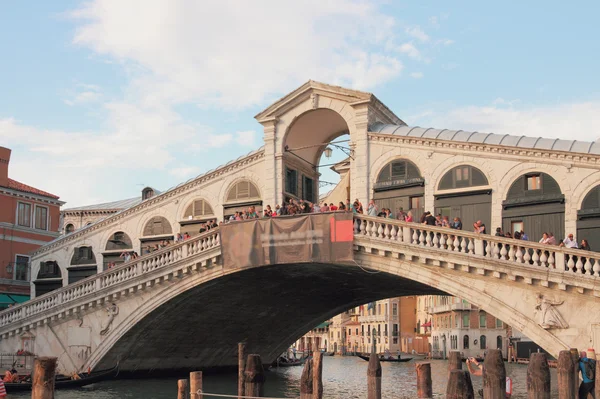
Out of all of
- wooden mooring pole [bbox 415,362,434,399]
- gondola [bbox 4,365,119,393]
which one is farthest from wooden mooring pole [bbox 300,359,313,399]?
Result: gondola [bbox 4,365,119,393]

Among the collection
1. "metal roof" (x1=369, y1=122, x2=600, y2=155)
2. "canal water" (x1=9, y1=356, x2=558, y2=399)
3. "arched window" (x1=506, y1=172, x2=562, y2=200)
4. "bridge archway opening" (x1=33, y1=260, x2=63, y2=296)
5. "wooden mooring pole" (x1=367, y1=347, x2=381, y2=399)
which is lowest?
"canal water" (x1=9, y1=356, x2=558, y2=399)

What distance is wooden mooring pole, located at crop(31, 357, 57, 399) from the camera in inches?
522

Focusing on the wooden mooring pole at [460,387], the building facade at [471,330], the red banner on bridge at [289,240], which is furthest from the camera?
the building facade at [471,330]

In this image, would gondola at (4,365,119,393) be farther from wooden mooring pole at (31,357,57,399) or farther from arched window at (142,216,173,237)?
wooden mooring pole at (31,357,57,399)

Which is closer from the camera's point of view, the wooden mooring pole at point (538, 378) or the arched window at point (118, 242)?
the wooden mooring pole at point (538, 378)

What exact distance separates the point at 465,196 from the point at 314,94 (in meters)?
6.62

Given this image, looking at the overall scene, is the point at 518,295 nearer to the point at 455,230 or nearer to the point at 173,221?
the point at 455,230

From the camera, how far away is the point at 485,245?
21109 mm

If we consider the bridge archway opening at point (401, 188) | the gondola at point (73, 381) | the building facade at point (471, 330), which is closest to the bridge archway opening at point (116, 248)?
the gondola at point (73, 381)

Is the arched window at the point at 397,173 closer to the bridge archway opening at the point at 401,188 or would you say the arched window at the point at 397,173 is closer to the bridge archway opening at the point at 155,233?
the bridge archway opening at the point at 401,188

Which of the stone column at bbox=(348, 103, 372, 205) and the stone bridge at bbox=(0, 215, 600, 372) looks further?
the stone column at bbox=(348, 103, 372, 205)

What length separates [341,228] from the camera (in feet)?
75.8

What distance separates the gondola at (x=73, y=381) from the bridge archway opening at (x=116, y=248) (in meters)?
5.20

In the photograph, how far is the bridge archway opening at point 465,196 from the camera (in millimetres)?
23891
